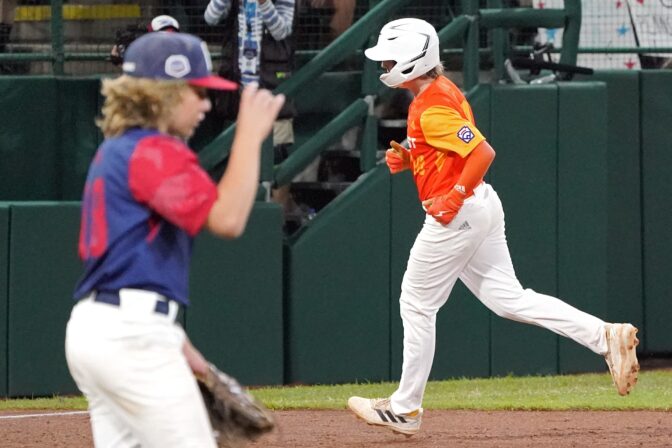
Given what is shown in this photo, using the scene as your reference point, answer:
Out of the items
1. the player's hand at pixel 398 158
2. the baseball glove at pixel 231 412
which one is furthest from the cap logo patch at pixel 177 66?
the player's hand at pixel 398 158

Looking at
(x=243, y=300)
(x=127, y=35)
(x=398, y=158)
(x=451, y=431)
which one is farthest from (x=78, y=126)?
(x=451, y=431)

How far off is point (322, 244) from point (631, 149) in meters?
2.96

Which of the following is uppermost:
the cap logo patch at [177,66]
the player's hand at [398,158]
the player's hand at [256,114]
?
the cap logo patch at [177,66]

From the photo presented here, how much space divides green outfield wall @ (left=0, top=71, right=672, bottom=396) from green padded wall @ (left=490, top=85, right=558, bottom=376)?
0.01 m

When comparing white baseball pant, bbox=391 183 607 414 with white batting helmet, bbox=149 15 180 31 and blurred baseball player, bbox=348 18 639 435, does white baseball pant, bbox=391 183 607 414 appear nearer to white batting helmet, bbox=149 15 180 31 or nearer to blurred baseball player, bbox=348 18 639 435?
blurred baseball player, bbox=348 18 639 435

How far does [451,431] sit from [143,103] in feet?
12.8

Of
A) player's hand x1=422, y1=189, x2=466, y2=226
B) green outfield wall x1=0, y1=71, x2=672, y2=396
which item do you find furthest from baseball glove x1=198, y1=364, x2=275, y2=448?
green outfield wall x1=0, y1=71, x2=672, y2=396

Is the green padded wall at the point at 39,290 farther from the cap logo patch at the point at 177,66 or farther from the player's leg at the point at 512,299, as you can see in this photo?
the cap logo patch at the point at 177,66

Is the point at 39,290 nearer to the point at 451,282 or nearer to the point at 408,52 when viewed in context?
the point at 451,282

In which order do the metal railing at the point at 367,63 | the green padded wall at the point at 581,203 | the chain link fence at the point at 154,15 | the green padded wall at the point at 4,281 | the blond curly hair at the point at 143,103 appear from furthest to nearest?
the green padded wall at the point at 581,203, the chain link fence at the point at 154,15, the metal railing at the point at 367,63, the green padded wall at the point at 4,281, the blond curly hair at the point at 143,103

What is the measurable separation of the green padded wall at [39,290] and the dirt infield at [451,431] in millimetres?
807

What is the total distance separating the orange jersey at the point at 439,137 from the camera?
6.71m

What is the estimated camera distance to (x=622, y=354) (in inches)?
268

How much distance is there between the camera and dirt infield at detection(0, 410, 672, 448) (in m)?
6.79
